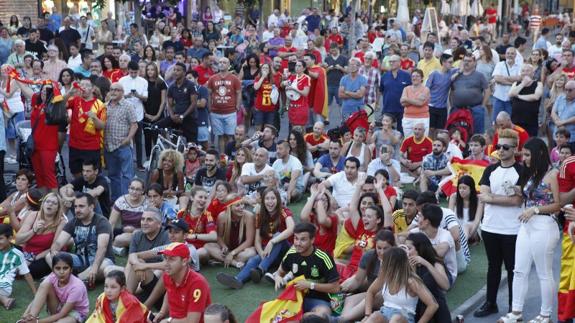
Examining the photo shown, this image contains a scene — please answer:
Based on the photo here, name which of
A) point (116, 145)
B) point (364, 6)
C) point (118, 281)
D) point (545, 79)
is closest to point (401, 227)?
point (118, 281)

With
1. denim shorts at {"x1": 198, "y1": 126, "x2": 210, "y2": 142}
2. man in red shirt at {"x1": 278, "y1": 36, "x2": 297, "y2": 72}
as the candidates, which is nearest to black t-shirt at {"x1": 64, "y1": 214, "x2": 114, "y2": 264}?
denim shorts at {"x1": 198, "y1": 126, "x2": 210, "y2": 142}

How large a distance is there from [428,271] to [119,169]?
6.05 meters

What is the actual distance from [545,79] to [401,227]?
7.47 m

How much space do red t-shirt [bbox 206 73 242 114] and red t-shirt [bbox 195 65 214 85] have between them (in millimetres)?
1559

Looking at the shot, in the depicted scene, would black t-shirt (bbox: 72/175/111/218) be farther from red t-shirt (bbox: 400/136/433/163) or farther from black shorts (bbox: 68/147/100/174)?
red t-shirt (bbox: 400/136/433/163)

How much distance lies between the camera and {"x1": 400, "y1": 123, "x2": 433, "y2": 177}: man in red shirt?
14.2m

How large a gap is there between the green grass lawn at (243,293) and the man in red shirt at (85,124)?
2874 mm

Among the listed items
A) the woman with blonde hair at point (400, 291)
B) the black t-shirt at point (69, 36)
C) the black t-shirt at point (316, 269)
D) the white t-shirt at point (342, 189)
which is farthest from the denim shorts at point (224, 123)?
the woman with blonde hair at point (400, 291)

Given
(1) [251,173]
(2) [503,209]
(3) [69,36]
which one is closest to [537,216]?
(2) [503,209]

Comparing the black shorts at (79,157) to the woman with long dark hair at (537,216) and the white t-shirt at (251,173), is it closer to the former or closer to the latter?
the white t-shirt at (251,173)

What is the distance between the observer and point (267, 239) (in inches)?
423

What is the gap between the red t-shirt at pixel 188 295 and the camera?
8.06m

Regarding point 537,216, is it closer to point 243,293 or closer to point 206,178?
point 243,293

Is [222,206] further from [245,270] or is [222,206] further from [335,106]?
[335,106]
